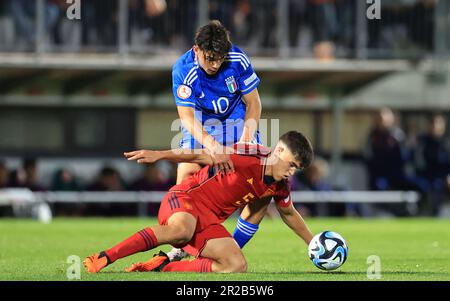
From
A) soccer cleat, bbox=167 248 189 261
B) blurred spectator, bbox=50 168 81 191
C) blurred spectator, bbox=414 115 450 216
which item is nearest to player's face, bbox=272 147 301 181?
soccer cleat, bbox=167 248 189 261

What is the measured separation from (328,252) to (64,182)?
13511 millimetres

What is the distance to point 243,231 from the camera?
36.3ft

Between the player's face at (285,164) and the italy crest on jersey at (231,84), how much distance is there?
1.65 meters

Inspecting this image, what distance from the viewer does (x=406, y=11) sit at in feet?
80.0

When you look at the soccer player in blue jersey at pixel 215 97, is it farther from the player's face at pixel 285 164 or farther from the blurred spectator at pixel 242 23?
the blurred spectator at pixel 242 23

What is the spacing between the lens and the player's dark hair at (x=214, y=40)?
35.3 feet

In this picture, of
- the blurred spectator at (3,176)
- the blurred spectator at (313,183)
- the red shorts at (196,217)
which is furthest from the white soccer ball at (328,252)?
the blurred spectator at (3,176)

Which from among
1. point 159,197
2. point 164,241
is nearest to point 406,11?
point 159,197

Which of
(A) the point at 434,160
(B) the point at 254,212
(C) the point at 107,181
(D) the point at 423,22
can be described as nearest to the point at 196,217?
(B) the point at 254,212

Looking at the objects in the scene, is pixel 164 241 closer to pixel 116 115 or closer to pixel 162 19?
pixel 162 19

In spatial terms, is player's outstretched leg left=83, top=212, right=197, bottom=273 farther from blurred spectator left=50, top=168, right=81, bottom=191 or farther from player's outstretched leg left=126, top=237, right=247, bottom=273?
blurred spectator left=50, top=168, right=81, bottom=191

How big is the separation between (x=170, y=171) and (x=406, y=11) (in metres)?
5.64

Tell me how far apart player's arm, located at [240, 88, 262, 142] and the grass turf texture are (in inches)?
47.0

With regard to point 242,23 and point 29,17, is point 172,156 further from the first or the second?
point 242,23
